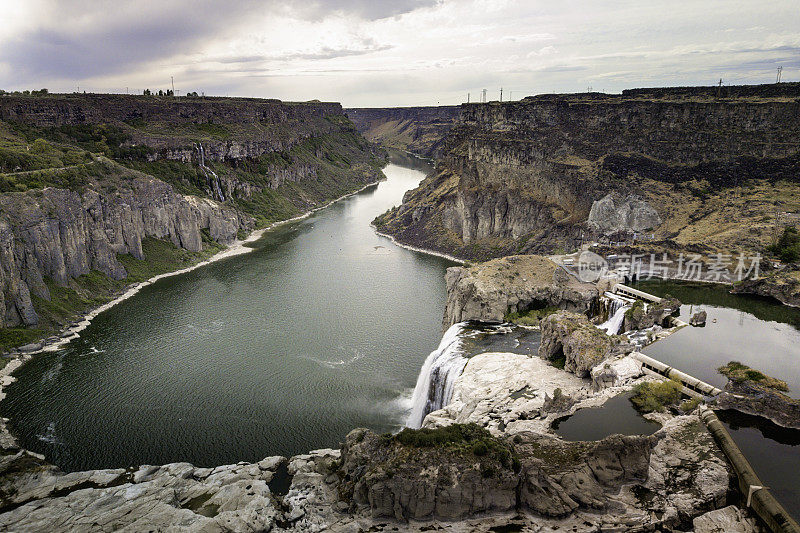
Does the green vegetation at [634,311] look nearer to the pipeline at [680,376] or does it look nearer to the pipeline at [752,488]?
the pipeline at [680,376]

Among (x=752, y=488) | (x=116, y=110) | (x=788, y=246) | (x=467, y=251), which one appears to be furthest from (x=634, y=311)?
(x=116, y=110)

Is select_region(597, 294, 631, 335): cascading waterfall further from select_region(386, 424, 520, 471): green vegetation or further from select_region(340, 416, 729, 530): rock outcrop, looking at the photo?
select_region(386, 424, 520, 471): green vegetation

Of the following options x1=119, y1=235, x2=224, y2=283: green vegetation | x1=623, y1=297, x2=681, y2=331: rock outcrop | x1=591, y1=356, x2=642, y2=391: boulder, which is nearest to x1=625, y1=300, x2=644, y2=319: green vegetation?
x1=623, y1=297, x2=681, y2=331: rock outcrop

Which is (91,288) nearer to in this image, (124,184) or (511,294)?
(124,184)

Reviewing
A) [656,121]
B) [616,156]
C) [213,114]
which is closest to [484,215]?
[616,156]

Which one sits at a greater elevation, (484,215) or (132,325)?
(484,215)

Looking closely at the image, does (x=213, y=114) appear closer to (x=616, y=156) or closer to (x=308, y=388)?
(x=616, y=156)
